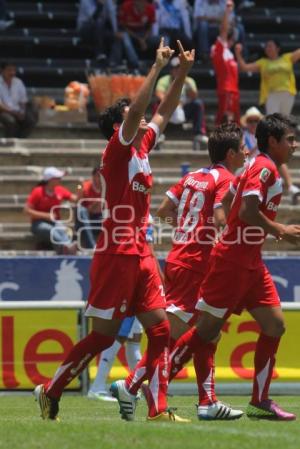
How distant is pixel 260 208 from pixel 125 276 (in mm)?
1011

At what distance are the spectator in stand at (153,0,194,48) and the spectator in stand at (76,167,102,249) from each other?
5481mm

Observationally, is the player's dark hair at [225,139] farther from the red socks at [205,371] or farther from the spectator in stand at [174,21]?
the spectator in stand at [174,21]

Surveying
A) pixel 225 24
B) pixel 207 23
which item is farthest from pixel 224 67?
pixel 207 23

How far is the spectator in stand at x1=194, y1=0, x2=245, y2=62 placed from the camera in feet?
74.4

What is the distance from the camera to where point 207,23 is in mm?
22734

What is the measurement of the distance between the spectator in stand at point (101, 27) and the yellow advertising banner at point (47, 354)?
374 inches

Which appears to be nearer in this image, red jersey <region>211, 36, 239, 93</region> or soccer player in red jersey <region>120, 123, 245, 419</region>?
soccer player in red jersey <region>120, 123, 245, 419</region>

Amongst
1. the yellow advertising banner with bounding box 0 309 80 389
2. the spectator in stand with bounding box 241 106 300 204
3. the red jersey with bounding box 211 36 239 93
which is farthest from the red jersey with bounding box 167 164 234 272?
the red jersey with bounding box 211 36 239 93

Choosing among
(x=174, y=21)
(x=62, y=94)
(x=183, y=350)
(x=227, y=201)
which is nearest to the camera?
(x=183, y=350)

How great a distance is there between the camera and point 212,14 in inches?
898

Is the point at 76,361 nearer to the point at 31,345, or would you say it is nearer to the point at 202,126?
the point at 31,345

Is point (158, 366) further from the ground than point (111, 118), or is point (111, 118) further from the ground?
point (111, 118)

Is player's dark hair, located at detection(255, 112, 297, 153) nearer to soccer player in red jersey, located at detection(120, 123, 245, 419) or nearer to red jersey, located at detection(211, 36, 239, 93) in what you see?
soccer player in red jersey, located at detection(120, 123, 245, 419)

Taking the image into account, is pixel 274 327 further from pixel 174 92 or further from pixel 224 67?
pixel 224 67
